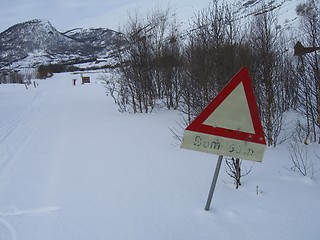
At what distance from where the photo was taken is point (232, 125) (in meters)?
2.91

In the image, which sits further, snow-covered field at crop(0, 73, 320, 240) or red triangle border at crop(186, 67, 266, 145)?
snow-covered field at crop(0, 73, 320, 240)

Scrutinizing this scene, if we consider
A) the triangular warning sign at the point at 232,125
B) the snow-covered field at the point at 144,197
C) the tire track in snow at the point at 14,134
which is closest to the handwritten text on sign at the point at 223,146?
the triangular warning sign at the point at 232,125

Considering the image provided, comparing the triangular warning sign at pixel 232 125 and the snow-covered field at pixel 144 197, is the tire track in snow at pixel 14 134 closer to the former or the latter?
the snow-covered field at pixel 144 197

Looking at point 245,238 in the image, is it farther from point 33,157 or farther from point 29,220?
point 33,157

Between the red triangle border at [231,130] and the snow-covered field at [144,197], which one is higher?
the red triangle border at [231,130]

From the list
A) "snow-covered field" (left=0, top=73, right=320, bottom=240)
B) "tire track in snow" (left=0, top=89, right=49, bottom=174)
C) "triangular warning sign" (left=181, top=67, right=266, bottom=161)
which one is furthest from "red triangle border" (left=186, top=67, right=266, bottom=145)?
"tire track in snow" (left=0, top=89, right=49, bottom=174)

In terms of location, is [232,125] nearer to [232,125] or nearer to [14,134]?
[232,125]

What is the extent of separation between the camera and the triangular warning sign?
2.89 m

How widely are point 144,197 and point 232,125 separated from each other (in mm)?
1856

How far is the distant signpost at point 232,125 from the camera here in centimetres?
289

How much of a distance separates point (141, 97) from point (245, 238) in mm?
11900

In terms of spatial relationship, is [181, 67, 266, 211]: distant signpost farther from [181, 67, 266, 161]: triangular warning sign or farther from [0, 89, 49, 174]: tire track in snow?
[0, 89, 49, 174]: tire track in snow

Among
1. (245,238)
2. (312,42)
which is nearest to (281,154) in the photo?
(312,42)

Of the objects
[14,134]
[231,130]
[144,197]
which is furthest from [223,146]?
[14,134]
